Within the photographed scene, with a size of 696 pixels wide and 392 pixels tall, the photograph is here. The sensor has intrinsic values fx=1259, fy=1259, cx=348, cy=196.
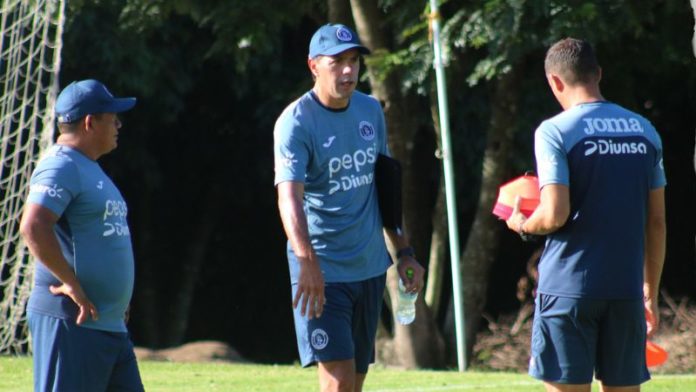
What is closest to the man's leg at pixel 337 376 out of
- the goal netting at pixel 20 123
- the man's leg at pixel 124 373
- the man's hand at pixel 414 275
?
the man's hand at pixel 414 275

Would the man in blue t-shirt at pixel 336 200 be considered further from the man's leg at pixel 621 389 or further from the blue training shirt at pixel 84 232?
the man's leg at pixel 621 389

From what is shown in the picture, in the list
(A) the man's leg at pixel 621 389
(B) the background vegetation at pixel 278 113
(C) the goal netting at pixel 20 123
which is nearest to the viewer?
(A) the man's leg at pixel 621 389

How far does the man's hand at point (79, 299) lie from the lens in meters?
5.29

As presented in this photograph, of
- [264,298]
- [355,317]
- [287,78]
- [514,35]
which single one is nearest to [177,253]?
[264,298]

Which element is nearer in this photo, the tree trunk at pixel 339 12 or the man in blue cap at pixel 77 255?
the man in blue cap at pixel 77 255

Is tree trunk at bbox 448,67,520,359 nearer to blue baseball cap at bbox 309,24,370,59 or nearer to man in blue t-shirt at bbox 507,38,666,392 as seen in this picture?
blue baseball cap at bbox 309,24,370,59

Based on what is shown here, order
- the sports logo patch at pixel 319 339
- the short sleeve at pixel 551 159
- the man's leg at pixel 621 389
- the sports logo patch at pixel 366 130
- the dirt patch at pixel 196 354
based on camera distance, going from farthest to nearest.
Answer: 1. the dirt patch at pixel 196 354
2. the sports logo patch at pixel 366 130
3. the sports logo patch at pixel 319 339
4. the man's leg at pixel 621 389
5. the short sleeve at pixel 551 159

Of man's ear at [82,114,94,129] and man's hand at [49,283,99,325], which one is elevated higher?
man's ear at [82,114,94,129]

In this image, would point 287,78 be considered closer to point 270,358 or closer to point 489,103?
point 489,103

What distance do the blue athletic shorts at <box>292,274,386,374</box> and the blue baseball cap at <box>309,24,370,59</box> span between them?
1074 millimetres

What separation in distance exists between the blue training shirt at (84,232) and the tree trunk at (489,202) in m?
8.24

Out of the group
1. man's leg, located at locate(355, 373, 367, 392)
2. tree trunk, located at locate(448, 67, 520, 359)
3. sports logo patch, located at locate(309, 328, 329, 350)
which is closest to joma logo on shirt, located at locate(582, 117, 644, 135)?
sports logo patch, located at locate(309, 328, 329, 350)

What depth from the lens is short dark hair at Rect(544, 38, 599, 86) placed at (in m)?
5.16

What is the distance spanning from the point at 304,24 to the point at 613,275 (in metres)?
11.8
